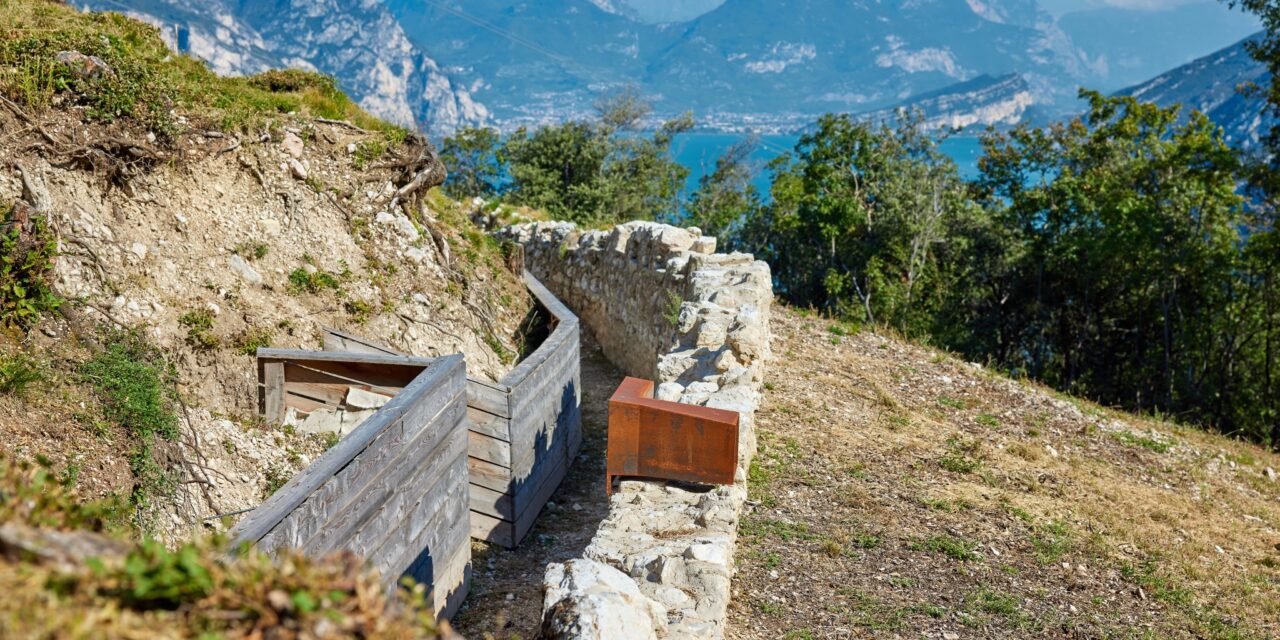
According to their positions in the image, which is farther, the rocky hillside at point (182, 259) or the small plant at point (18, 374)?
the rocky hillside at point (182, 259)

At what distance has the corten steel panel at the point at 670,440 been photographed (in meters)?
5.55

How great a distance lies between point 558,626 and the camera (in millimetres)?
3652

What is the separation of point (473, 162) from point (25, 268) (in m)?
23.2

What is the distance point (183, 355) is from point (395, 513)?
249 cm

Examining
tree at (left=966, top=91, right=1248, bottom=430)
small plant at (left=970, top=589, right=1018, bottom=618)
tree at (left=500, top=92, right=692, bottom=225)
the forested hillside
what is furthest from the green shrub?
tree at (left=966, top=91, right=1248, bottom=430)

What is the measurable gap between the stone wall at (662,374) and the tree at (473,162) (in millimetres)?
11553

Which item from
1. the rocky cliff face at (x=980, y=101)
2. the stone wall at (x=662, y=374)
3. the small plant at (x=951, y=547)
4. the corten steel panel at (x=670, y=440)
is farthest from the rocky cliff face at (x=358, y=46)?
the small plant at (x=951, y=547)

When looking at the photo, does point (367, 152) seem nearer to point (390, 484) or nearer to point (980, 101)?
point (390, 484)

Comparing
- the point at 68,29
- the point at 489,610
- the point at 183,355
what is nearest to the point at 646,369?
the point at 489,610

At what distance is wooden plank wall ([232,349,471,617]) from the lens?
4.85 meters

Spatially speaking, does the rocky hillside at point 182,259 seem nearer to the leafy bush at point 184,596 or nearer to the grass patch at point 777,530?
the grass patch at point 777,530

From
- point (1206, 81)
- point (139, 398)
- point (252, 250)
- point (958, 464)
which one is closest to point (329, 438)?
point (139, 398)

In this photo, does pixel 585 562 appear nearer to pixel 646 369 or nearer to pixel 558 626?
pixel 558 626

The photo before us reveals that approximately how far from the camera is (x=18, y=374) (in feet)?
18.5
